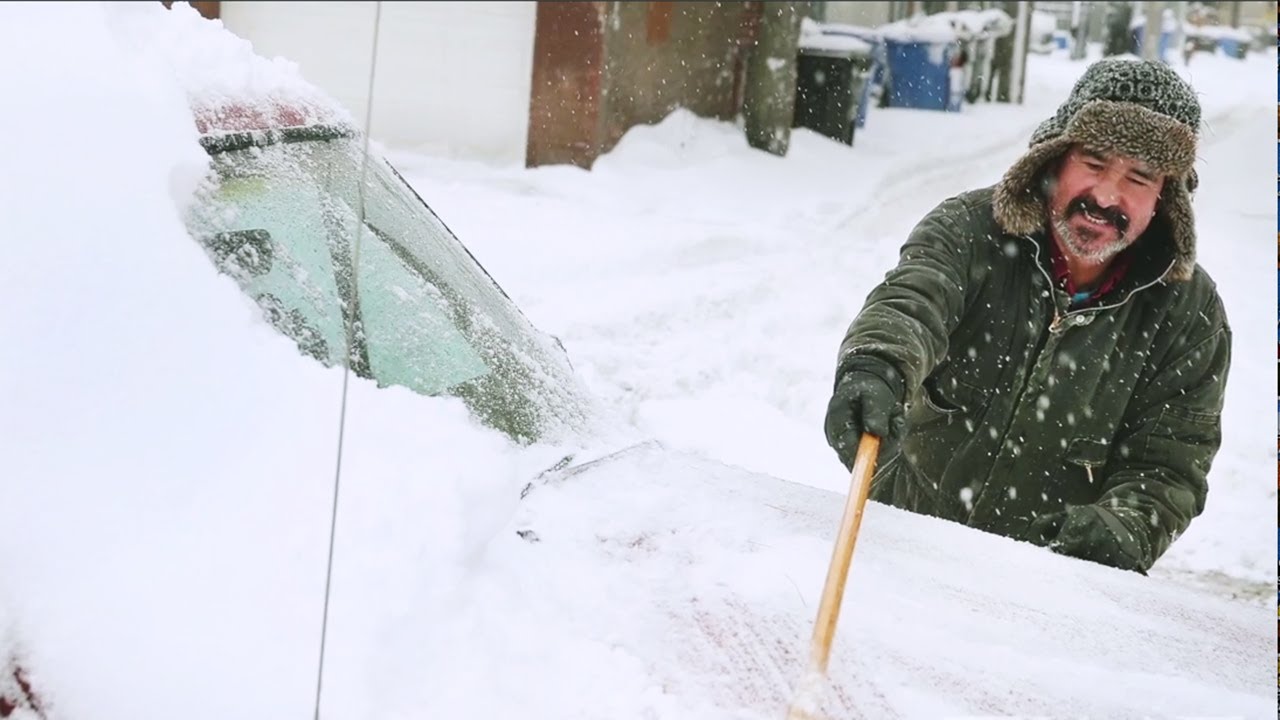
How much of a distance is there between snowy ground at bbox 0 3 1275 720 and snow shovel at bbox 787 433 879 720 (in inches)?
1.4

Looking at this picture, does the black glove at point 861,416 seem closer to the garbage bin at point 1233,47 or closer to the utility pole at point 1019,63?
the utility pole at point 1019,63

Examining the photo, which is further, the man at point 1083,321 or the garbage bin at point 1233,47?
the garbage bin at point 1233,47

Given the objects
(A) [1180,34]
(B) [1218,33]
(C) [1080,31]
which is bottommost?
(C) [1080,31]

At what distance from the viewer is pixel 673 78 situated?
10.1m

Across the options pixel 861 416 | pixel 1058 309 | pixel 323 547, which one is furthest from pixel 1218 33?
pixel 323 547

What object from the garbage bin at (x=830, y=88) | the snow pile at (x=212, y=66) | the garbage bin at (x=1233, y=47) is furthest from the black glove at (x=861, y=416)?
the garbage bin at (x=1233, y=47)

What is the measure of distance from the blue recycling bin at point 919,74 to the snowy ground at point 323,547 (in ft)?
51.0

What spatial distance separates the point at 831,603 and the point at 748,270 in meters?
5.90

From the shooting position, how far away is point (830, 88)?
40.2 ft

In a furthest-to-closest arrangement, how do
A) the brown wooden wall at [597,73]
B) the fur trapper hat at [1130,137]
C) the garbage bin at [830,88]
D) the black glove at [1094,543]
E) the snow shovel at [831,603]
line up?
the garbage bin at [830,88] → the brown wooden wall at [597,73] → the fur trapper hat at [1130,137] → the black glove at [1094,543] → the snow shovel at [831,603]

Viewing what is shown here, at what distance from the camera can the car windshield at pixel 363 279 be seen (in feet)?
5.59

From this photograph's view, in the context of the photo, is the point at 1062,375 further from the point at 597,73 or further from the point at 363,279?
the point at 597,73

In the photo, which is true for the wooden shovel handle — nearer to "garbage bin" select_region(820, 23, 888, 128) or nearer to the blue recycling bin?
"garbage bin" select_region(820, 23, 888, 128)

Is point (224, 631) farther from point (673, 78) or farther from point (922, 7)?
point (922, 7)
